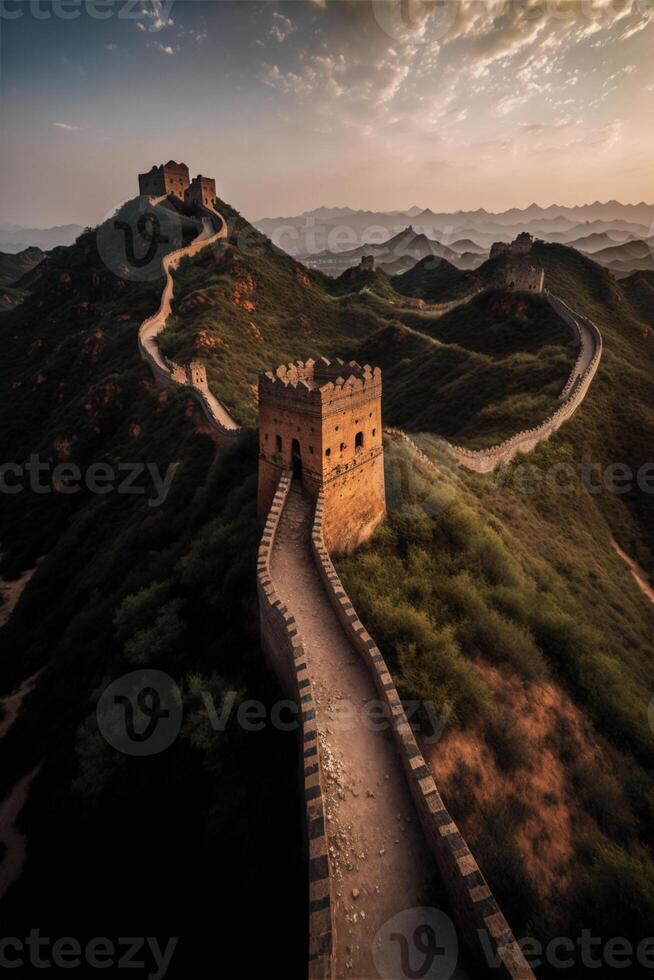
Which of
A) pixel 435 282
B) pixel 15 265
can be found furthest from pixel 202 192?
pixel 15 265

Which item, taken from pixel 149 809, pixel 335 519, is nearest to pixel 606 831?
pixel 335 519

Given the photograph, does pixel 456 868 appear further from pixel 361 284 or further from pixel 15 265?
pixel 15 265

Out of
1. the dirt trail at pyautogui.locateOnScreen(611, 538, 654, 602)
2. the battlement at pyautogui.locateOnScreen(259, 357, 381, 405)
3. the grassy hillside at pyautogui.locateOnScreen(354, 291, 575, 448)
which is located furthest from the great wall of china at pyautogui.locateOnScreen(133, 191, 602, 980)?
the grassy hillside at pyautogui.locateOnScreen(354, 291, 575, 448)

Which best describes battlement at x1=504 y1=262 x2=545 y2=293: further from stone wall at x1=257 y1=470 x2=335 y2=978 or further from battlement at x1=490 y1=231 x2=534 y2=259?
stone wall at x1=257 y1=470 x2=335 y2=978

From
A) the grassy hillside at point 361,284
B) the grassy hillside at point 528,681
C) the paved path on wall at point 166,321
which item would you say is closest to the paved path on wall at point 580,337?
the grassy hillside at point 528,681

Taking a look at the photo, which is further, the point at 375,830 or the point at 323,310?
the point at 323,310

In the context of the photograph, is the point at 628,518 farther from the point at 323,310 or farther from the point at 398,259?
the point at 398,259

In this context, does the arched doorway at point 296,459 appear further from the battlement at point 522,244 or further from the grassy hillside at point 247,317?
the battlement at point 522,244
